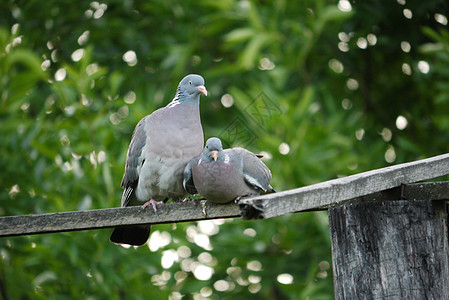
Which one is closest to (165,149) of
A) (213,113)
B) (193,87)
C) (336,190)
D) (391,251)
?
(193,87)

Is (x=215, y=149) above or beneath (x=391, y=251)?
above

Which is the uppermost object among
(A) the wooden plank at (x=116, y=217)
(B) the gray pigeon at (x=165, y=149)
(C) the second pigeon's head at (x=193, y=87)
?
(A) the wooden plank at (x=116, y=217)

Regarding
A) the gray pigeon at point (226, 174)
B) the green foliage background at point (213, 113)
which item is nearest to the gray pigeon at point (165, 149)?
the gray pigeon at point (226, 174)

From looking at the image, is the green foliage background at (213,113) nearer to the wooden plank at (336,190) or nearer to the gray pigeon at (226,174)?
the gray pigeon at (226,174)

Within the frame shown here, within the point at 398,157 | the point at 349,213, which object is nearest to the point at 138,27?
the point at 398,157

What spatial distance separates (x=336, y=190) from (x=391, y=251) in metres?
0.28

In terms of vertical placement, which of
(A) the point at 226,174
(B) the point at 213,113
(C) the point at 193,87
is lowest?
(B) the point at 213,113

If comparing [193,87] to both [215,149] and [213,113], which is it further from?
[213,113]

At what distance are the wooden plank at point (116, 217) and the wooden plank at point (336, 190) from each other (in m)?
0.39

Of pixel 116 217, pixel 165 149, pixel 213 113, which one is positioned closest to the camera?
pixel 116 217

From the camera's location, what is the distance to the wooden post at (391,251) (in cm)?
220

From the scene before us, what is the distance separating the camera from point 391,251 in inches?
87.4

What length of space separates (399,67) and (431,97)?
0.36m

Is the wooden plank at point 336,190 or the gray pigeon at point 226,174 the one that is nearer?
the wooden plank at point 336,190
